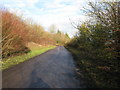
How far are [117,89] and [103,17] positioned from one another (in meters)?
4.43

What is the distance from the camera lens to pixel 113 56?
595 cm

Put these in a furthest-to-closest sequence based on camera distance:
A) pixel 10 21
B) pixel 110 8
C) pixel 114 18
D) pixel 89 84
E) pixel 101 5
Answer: pixel 10 21 < pixel 101 5 < pixel 110 8 < pixel 114 18 < pixel 89 84

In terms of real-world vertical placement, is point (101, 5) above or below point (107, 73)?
above

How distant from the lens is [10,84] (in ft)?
18.2

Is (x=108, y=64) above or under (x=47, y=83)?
above

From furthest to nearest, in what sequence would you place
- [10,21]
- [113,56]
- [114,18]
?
1. [10,21]
2. [114,18]
3. [113,56]

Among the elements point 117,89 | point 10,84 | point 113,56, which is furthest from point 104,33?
point 10,84

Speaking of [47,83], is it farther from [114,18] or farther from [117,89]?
[114,18]

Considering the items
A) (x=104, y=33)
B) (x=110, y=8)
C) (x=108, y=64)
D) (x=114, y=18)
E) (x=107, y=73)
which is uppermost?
(x=110, y=8)

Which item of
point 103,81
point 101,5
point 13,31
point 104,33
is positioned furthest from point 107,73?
point 13,31

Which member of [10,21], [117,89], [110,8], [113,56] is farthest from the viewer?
[10,21]

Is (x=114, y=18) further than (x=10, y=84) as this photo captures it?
Yes

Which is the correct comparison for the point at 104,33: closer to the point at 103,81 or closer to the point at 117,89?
the point at 103,81

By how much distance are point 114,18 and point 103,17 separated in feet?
3.08
